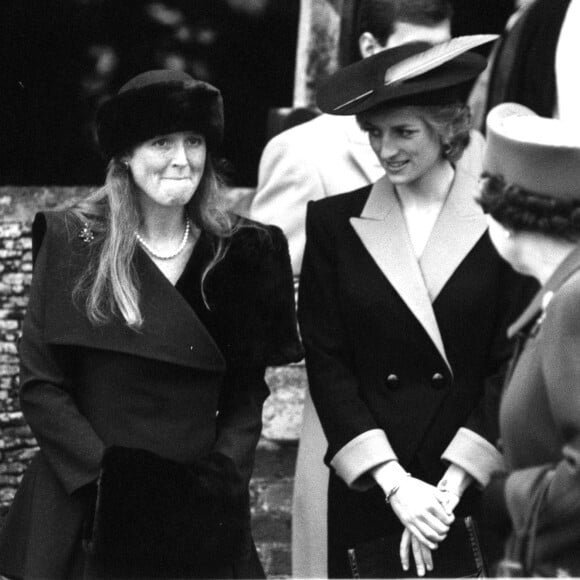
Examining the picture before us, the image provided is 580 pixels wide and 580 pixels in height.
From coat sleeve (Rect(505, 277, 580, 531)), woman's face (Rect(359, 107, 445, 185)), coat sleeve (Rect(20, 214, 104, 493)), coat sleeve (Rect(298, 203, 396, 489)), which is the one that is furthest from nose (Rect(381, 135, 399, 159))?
coat sleeve (Rect(505, 277, 580, 531))

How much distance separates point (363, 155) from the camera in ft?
16.3

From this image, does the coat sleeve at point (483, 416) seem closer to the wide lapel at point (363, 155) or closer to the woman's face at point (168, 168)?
the wide lapel at point (363, 155)

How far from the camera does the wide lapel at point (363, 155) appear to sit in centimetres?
494

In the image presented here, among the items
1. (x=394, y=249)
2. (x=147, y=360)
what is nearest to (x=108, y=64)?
(x=394, y=249)

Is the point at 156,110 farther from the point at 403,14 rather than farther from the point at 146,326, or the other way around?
the point at 403,14

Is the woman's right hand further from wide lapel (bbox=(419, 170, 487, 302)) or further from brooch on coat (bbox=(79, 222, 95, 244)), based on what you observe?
brooch on coat (bbox=(79, 222, 95, 244))

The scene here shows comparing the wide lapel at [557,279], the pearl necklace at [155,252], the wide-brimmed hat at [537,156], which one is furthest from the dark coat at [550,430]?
the pearl necklace at [155,252]

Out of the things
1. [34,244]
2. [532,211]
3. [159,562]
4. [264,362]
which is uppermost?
[532,211]

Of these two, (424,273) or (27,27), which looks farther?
(27,27)

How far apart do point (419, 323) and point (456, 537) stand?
0.54m

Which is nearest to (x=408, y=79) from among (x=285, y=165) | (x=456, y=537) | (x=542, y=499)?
(x=285, y=165)

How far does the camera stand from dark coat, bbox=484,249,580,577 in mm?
3166

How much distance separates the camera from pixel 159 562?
156 inches

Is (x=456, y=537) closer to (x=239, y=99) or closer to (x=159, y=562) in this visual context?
(x=159, y=562)
